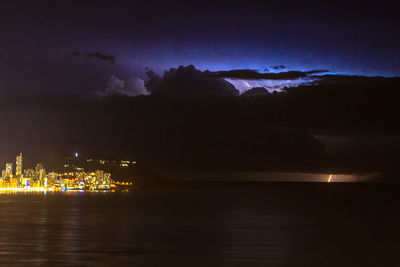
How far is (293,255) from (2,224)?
42.4 m

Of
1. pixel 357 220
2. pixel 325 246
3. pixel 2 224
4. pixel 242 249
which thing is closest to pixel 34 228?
pixel 2 224

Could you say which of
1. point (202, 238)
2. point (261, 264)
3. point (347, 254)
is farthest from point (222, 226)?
point (261, 264)

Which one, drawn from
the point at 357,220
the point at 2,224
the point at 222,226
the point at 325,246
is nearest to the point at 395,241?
the point at 325,246

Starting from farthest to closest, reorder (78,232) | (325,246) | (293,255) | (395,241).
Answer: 1. (78,232)
2. (395,241)
3. (325,246)
4. (293,255)

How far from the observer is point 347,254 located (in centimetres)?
4903

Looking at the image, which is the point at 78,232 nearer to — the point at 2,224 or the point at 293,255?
the point at 2,224

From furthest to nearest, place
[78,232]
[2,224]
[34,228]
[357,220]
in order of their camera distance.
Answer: [357,220] → [2,224] → [34,228] → [78,232]

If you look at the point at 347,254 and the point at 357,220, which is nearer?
the point at 347,254

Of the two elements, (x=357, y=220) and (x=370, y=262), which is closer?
(x=370, y=262)

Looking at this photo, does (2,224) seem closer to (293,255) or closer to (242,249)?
(242,249)

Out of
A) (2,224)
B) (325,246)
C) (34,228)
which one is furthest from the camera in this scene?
(2,224)

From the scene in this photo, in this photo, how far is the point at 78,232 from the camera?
64812 mm

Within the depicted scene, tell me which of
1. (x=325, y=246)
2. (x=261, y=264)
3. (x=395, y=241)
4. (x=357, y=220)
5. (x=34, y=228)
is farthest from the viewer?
(x=357, y=220)

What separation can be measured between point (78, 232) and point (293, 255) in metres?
27.3
